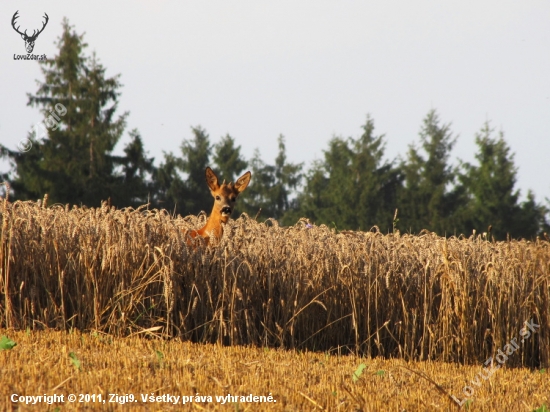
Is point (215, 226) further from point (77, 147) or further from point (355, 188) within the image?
point (355, 188)

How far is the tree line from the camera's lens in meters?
34.0

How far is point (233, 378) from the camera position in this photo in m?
6.21

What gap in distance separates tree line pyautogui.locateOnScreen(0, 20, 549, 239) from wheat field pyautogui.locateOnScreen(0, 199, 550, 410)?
45.3 feet

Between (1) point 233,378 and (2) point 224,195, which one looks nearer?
(1) point 233,378

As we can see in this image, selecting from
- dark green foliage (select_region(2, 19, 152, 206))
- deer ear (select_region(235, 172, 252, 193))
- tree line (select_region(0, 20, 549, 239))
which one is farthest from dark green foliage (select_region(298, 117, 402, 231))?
deer ear (select_region(235, 172, 252, 193))

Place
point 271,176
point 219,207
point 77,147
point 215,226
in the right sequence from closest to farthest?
point 215,226 → point 219,207 → point 77,147 → point 271,176

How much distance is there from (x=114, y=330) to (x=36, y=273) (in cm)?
130

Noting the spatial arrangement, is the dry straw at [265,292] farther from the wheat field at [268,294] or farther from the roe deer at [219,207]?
the roe deer at [219,207]

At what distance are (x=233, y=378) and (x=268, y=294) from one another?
2.63 m

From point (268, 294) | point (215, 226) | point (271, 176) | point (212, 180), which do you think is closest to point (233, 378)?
point (268, 294)

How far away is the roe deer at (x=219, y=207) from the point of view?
1045 centimetres

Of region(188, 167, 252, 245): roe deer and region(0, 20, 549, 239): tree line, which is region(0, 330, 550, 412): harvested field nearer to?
region(188, 167, 252, 245): roe deer

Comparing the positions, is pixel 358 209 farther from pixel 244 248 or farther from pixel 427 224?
pixel 244 248

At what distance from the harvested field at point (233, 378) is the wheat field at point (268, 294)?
402 mm
